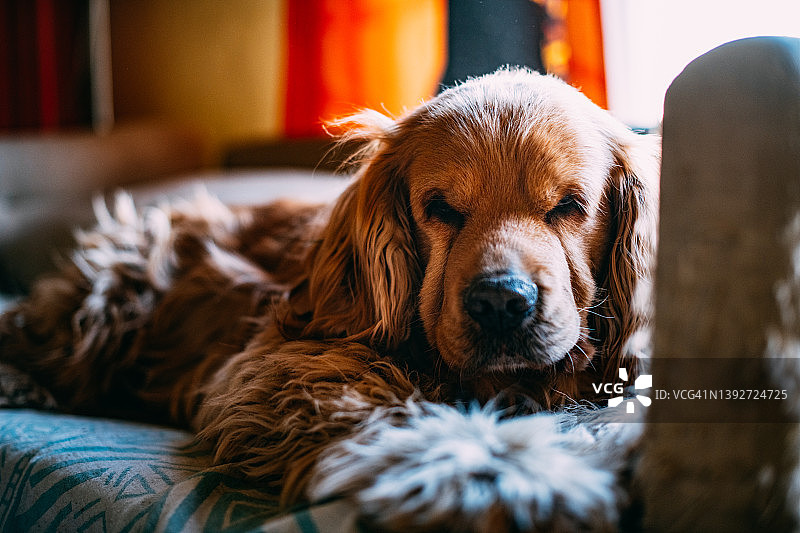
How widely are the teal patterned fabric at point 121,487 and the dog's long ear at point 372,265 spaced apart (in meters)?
0.32

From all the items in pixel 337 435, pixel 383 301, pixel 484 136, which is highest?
pixel 484 136

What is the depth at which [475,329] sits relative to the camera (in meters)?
0.96

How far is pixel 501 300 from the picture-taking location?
92 cm

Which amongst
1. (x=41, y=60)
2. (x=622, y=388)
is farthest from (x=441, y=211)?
(x=41, y=60)

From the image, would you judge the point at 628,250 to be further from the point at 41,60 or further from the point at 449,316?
the point at 41,60

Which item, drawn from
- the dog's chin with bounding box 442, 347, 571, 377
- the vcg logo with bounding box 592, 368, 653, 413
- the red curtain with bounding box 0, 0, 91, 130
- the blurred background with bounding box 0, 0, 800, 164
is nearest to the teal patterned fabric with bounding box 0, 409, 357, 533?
the dog's chin with bounding box 442, 347, 571, 377

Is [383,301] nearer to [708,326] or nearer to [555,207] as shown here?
[555,207]

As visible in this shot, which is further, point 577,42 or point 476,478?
point 577,42

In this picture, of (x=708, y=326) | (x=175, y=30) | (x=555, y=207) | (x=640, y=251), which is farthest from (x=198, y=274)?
(x=175, y=30)

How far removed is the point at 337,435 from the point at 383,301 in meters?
0.30

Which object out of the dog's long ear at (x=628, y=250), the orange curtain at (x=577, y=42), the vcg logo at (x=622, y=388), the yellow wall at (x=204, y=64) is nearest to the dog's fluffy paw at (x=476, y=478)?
the vcg logo at (x=622, y=388)

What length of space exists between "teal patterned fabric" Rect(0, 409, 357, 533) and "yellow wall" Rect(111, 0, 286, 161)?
2.33 m

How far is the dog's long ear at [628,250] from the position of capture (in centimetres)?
106

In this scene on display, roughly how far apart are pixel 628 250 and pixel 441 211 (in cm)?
33
